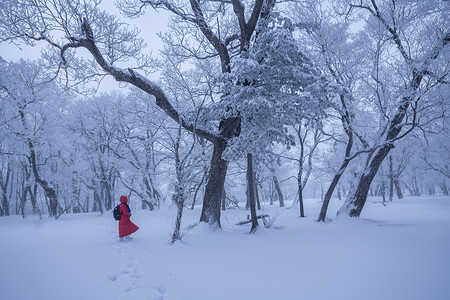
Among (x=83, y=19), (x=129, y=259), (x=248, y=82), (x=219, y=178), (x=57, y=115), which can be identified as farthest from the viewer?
(x=57, y=115)

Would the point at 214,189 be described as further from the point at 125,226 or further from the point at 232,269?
the point at 232,269

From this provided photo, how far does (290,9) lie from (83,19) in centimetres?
828

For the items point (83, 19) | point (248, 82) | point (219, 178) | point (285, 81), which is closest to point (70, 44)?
point (83, 19)

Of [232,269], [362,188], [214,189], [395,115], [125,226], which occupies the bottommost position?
[232,269]

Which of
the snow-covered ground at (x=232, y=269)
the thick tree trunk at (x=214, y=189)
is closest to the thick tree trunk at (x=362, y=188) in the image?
the snow-covered ground at (x=232, y=269)

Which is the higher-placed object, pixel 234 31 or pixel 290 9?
pixel 290 9

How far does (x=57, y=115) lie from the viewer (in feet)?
53.7

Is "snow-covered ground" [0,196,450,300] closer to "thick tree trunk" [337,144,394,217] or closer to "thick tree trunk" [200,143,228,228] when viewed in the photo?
"thick tree trunk" [200,143,228,228]

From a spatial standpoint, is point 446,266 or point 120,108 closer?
point 446,266

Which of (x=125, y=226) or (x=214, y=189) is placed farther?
(x=214, y=189)

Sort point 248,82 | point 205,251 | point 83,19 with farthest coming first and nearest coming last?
1. point 248,82
2. point 83,19
3. point 205,251

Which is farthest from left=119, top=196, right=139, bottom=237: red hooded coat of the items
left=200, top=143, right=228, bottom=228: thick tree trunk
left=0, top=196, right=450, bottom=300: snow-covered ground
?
left=200, top=143, right=228, bottom=228: thick tree trunk

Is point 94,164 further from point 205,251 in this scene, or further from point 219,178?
Answer: point 205,251

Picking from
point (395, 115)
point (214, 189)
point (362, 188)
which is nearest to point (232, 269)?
point (214, 189)
